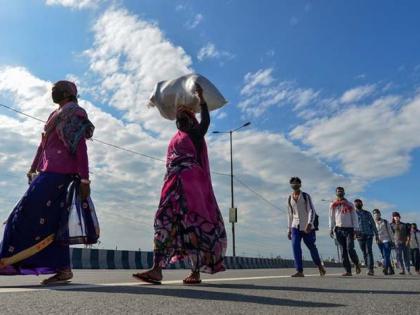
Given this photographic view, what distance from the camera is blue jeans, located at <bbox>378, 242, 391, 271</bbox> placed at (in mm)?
14824

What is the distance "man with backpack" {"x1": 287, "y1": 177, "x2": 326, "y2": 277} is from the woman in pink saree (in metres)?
4.42

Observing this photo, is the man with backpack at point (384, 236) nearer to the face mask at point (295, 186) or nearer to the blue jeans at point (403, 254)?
the blue jeans at point (403, 254)

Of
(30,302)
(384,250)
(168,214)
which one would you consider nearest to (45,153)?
(168,214)

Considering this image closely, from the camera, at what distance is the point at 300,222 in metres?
9.71

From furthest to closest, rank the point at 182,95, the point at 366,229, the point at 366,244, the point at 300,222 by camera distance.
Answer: the point at 366,244, the point at 366,229, the point at 300,222, the point at 182,95

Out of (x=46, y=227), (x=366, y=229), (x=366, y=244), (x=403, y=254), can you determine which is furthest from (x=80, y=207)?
(x=403, y=254)

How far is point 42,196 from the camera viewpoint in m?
5.08

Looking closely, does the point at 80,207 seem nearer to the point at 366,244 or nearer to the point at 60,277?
the point at 60,277

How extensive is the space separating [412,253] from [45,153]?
619 inches

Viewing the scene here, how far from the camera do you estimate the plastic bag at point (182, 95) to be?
18.3 feet

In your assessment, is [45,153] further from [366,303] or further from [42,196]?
[366,303]

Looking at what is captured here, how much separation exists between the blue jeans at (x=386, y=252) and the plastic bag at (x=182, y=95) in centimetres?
1063

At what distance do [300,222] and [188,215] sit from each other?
192 inches

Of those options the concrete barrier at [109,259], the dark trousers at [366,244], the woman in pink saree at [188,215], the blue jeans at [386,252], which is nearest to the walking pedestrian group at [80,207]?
the woman in pink saree at [188,215]
